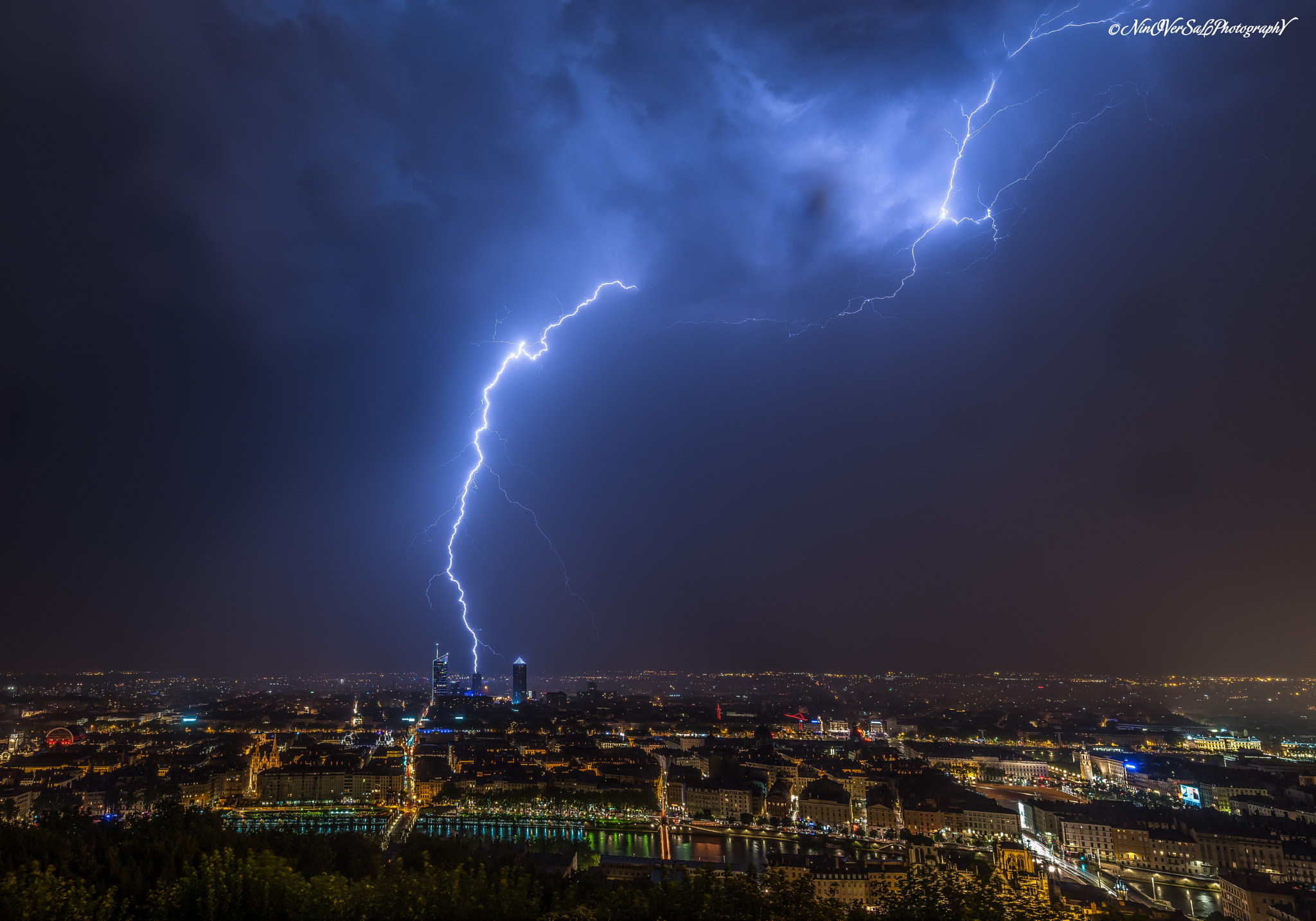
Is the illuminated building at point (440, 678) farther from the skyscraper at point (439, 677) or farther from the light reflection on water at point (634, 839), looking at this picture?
the light reflection on water at point (634, 839)

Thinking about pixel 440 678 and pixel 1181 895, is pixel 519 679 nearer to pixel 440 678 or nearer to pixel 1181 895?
pixel 440 678

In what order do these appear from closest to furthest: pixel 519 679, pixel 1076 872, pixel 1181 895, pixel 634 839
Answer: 1. pixel 1181 895
2. pixel 1076 872
3. pixel 634 839
4. pixel 519 679

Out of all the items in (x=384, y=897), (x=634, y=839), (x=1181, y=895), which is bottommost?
(x=1181, y=895)

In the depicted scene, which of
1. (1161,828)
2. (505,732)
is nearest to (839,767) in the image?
(1161,828)

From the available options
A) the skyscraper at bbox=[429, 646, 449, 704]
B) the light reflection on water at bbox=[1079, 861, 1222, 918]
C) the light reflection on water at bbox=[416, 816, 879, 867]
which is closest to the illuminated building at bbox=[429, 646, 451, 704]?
the skyscraper at bbox=[429, 646, 449, 704]

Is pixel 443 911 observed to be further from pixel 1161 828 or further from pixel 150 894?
pixel 1161 828

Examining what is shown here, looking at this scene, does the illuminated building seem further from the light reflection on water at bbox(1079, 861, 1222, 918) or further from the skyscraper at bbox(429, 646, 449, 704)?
the light reflection on water at bbox(1079, 861, 1222, 918)

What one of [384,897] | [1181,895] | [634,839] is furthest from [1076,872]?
[384,897]

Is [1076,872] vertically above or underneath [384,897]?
underneath
